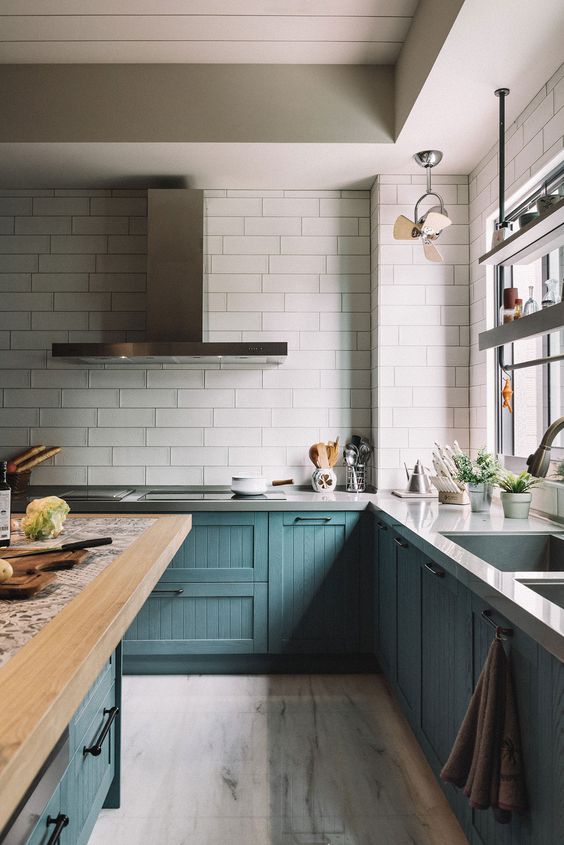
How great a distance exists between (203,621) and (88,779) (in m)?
1.52

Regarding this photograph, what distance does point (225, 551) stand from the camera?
10.2ft

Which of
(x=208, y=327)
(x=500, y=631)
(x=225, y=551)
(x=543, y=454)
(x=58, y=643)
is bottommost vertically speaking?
(x=225, y=551)

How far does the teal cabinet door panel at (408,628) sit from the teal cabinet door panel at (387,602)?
7 centimetres

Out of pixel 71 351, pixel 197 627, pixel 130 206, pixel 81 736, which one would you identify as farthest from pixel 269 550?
pixel 130 206

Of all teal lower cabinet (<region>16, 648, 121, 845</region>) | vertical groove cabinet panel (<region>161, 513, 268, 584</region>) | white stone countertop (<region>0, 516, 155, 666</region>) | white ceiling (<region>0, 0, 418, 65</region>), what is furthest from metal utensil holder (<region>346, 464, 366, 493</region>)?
white ceiling (<region>0, 0, 418, 65</region>)

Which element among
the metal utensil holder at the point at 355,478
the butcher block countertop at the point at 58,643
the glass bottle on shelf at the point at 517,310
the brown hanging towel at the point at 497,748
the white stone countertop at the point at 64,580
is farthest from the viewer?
the metal utensil holder at the point at 355,478

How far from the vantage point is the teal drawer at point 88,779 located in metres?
1.39

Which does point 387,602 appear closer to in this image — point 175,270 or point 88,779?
point 88,779

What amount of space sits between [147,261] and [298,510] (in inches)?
66.3

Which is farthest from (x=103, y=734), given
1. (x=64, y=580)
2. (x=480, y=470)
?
(x=480, y=470)

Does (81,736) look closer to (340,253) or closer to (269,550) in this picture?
(269,550)

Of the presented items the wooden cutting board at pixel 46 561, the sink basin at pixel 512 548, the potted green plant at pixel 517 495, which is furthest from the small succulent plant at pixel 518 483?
the wooden cutting board at pixel 46 561

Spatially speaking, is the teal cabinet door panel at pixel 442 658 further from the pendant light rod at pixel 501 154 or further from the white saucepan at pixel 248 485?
the pendant light rod at pixel 501 154

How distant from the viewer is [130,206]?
371cm
